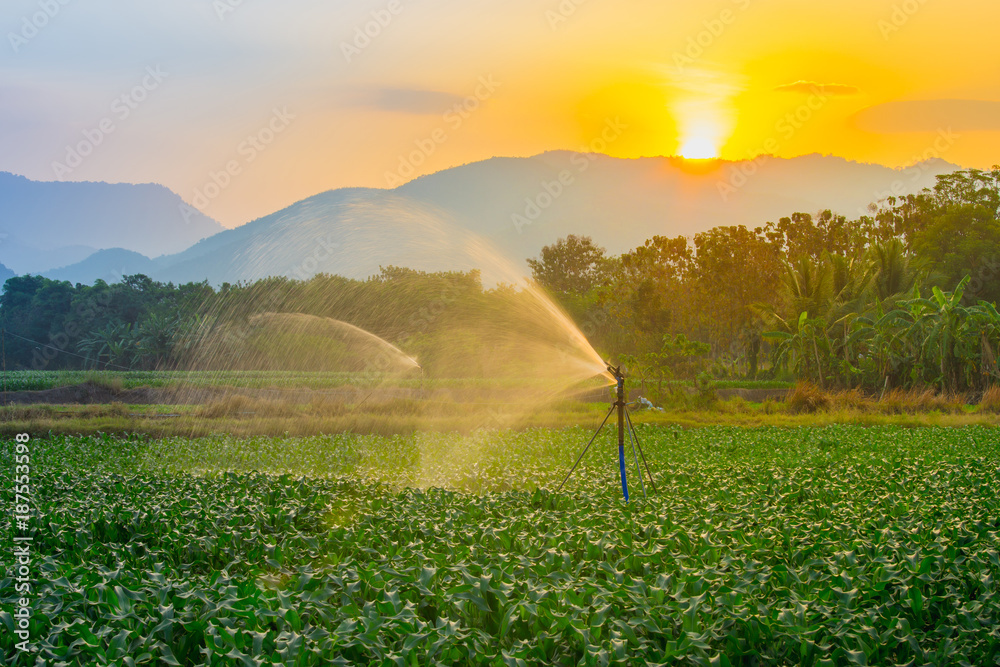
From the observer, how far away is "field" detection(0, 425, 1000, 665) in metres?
4.42

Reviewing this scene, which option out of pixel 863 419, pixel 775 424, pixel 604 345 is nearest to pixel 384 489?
pixel 775 424

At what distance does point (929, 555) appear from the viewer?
5.81m

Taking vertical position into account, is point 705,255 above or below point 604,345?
above

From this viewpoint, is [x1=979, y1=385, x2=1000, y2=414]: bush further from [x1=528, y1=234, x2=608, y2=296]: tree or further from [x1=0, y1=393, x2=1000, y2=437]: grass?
[x1=528, y1=234, x2=608, y2=296]: tree

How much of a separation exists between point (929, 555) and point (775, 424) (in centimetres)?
1496

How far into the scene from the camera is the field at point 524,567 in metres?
4.42

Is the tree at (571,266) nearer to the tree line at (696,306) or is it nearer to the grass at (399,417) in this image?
the tree line at (696,306)

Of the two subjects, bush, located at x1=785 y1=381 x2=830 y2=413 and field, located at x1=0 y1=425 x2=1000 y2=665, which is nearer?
field, located at x1=0 y1=425 x2=1000 y2=665

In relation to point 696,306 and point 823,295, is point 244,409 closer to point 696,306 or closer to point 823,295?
point 823,295

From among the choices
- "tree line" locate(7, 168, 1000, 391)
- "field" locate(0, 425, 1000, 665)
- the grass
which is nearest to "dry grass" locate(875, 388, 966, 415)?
the grass

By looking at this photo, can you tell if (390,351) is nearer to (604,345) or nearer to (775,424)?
(604,345)

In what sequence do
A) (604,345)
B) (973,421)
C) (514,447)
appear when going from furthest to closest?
1. (604,345)
2. (973,421)
3. (514,447)

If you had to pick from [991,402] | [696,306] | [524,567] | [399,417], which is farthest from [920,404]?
[696,306]

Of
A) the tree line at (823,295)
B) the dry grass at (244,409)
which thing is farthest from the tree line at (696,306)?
the dry grass at (244,409)
